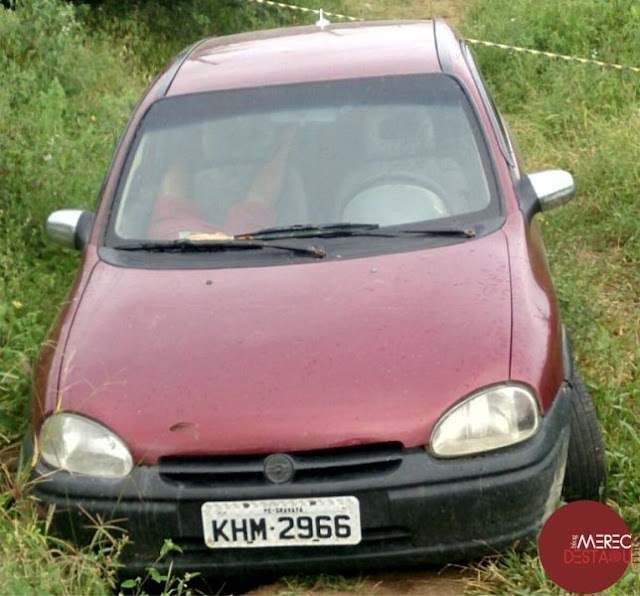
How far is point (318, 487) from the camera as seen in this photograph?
10.3ft

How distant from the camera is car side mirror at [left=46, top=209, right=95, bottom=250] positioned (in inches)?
173

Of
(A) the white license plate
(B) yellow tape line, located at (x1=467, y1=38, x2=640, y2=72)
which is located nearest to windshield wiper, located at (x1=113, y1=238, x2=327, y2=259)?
(A) the white license plate

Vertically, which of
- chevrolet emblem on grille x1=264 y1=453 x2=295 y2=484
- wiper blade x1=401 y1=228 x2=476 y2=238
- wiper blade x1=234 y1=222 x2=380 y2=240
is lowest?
chevrolet emblem on grille x1=264 y1=453 x2=295 y2=484

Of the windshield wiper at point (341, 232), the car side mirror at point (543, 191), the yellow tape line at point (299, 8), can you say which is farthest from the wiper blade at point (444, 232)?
the yellow tape line at point (299, 8)

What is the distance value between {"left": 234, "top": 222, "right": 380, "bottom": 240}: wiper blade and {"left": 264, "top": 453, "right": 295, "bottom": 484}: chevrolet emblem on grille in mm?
1068

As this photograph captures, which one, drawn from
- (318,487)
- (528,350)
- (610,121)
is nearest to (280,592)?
(318,487)

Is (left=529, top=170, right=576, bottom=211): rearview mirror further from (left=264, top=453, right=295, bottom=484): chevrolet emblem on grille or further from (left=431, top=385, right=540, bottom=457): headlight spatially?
(left=264, top=453, right=295, bottom=484): chevrolet emblem on grille

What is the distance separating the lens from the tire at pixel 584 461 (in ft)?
12.3

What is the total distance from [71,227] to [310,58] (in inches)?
46.3

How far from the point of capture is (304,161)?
4.36 m

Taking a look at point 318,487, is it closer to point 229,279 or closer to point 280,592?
point 280,592

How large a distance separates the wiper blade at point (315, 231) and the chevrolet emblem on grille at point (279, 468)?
107 cm

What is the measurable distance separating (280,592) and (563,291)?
2.52 metres

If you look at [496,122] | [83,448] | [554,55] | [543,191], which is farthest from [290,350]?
[554,55]
